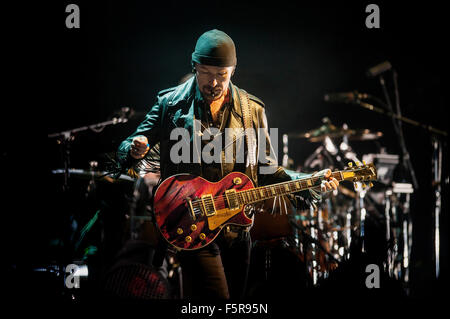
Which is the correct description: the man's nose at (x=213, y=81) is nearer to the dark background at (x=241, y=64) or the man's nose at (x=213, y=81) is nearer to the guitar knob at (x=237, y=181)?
the guitar knob at (x=237, y=181)

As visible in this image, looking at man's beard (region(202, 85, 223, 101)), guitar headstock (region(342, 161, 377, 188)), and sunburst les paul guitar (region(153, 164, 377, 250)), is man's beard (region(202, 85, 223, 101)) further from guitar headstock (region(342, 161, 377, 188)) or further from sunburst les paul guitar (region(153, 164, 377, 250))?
guitar headstock (region(342, 161, 377, 188))

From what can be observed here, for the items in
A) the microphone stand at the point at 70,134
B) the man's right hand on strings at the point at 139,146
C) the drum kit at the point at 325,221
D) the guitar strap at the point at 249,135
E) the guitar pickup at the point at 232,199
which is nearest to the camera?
the man's right hand on strings at the point at 139,146

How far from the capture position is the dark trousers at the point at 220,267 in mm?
2119

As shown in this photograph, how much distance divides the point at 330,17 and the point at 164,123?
314 centimetres

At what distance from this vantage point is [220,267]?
2148 millimetres

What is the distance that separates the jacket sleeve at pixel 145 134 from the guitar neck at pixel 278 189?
0.65 metres

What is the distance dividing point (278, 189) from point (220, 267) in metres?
0.59

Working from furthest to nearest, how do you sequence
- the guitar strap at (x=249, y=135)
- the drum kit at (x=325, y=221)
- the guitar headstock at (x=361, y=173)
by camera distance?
1. the drum kit at (x=325, y=221)
2. the guitar headstock at (x=361, y=173)
3. the guitar strap at (x=249, y=135)

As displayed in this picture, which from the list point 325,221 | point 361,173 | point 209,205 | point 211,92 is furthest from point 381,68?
point 209,205

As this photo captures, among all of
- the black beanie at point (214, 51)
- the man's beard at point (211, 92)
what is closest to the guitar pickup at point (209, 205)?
the man's beard at point (211, 92)

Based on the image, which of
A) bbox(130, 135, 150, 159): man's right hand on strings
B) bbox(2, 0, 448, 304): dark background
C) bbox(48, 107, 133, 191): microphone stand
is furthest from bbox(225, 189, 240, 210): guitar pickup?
bbox(48, 107, 133, 191): microphone stand

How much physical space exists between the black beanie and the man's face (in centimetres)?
3

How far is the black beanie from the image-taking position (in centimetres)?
217
